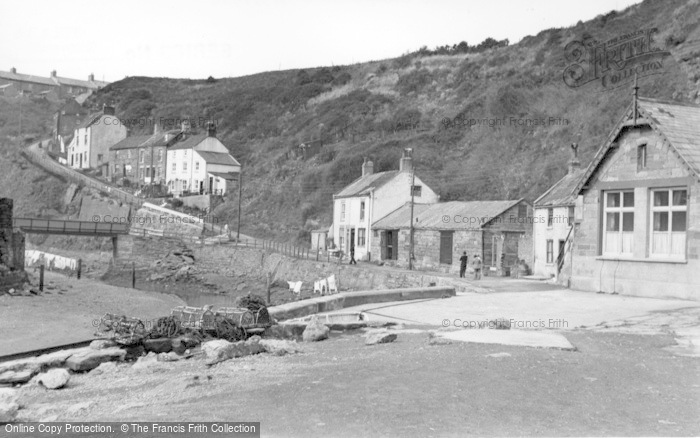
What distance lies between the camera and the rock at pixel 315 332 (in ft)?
48.5

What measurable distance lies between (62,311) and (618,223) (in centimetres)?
2070

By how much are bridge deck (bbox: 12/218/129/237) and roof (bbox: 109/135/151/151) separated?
28797mm

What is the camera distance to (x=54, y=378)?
12.6 m

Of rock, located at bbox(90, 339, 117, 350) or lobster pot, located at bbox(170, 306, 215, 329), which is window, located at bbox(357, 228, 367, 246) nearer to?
lobster pot, located at bbox(170, 306, 215, 329)

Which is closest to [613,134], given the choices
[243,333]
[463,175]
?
[243,333]

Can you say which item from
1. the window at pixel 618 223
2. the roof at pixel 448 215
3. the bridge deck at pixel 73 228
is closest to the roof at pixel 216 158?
the bridge deck at pixel 73 228

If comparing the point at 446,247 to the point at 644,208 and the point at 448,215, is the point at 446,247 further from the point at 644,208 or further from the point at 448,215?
the point at 644,208

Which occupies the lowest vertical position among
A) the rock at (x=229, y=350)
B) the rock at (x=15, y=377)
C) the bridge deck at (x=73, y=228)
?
the rock at (x=15, y=377)

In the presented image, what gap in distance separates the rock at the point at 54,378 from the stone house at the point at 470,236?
2987 cm

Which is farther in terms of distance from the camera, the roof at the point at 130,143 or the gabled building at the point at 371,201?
the roof at the point at 130,143

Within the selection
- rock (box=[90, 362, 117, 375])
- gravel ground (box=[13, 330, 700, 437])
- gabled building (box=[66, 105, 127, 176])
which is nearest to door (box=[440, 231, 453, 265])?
gravel ground (box=[13, 330, 700, 437])

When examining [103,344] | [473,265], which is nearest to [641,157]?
[103,344]

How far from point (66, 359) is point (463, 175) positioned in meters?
52.2

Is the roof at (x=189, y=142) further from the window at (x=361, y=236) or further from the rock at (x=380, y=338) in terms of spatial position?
the rock at (x=380, y=338)
